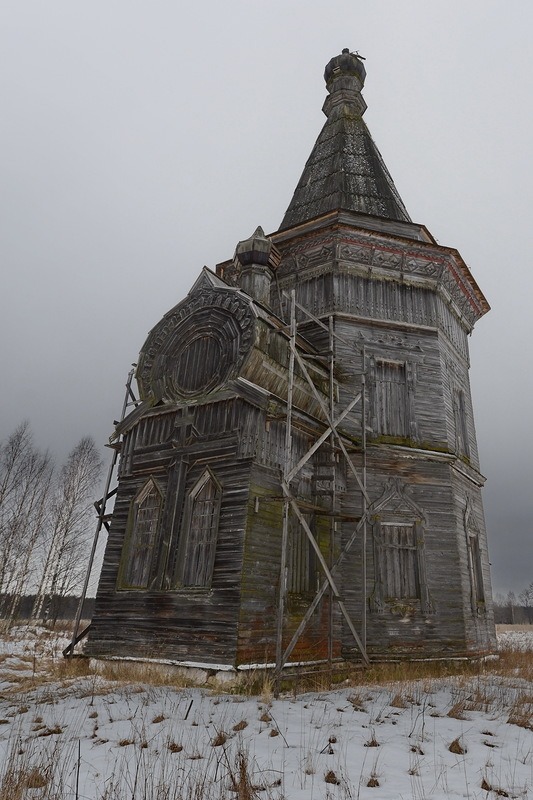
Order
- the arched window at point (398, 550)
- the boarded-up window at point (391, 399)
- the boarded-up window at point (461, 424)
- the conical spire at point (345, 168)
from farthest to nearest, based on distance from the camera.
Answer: the conical spire at point (345, 168) < the boarded-up window at point (461, 424) < the boarded-up window at point (391, 399) < the arched window at point (398, 550)

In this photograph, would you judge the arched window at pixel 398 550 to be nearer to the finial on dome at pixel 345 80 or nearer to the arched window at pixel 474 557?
the arched window at pixel 474 557

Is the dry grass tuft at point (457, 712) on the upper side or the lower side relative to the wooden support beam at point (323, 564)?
lower

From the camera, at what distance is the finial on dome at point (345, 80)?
2700cm

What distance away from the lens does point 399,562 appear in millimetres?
15062

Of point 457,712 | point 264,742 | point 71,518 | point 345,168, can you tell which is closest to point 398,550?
point 457,712

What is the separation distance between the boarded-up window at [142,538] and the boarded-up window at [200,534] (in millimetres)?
1106

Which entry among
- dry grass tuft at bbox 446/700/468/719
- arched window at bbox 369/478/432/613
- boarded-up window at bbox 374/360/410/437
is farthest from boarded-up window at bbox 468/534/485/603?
dry grass tuft at bbox 446/700/468/719

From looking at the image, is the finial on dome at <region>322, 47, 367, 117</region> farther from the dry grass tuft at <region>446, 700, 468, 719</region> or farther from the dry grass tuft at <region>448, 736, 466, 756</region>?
the dry grass tuft at <region>448, 736, 466, 756</region>

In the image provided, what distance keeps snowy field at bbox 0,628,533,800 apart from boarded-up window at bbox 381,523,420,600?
324 centimetres

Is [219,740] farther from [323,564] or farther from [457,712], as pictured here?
[323,564]

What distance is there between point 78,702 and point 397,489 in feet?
32.4

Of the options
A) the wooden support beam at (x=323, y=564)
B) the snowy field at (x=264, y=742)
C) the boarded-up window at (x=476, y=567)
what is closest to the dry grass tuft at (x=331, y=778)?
the snowy field at (x=264, y=742)

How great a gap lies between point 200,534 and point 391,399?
780cm

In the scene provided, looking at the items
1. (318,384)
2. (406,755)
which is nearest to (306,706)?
(406,755)
